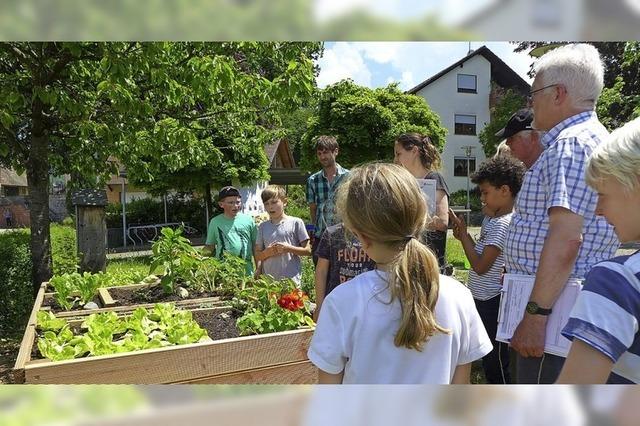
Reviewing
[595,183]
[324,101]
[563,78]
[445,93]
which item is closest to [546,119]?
[563,78]

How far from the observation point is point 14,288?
18.2ft

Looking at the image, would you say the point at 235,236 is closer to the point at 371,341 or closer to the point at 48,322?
the point at 48,322

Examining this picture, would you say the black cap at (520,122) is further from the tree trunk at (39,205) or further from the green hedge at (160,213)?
the green hedge at (160,213)

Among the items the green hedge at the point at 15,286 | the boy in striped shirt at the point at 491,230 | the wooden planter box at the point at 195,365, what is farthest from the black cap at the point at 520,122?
the green hedge at the point at 15,286

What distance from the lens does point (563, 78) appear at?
5.83ft

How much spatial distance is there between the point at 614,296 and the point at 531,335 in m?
0.82

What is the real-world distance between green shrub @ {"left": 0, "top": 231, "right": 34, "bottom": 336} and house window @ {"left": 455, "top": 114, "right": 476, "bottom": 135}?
17562mm

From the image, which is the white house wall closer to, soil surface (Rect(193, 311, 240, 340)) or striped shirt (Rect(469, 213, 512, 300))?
striped shirt (Rect(469, 213, 512, 300))

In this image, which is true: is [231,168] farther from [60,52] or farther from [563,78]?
[563,78]

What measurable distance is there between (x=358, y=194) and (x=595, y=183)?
51cm

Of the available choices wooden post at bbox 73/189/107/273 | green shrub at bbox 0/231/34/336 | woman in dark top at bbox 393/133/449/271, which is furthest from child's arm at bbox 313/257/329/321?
green shrub at bbox 0/231/34/336

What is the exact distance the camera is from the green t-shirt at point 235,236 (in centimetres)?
430

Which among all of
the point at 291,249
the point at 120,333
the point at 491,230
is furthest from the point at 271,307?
the point at 491,230

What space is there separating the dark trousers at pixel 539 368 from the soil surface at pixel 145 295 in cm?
238
